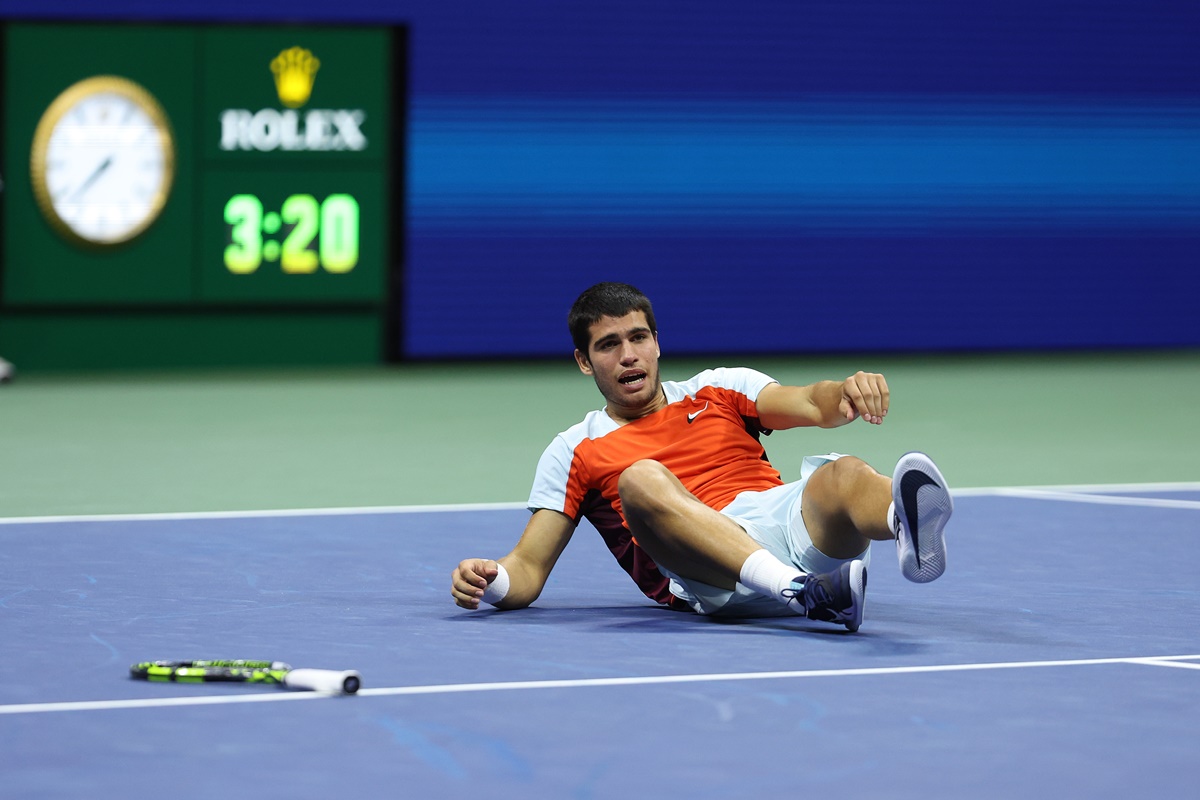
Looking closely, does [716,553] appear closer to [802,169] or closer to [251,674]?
[251,674]

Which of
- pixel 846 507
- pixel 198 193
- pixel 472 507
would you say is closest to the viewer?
pixel 846 507

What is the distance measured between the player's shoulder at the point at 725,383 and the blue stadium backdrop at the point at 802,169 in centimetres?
835

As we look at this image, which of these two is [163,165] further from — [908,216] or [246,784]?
[246,784]

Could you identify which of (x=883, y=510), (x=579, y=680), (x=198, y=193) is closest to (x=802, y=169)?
(x=198, y=193)

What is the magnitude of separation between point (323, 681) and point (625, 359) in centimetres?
141

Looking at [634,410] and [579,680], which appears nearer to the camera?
[579,680]

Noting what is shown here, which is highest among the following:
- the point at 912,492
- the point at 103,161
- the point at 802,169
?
the point at 802,169

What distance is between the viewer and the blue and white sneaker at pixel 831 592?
15.5ft

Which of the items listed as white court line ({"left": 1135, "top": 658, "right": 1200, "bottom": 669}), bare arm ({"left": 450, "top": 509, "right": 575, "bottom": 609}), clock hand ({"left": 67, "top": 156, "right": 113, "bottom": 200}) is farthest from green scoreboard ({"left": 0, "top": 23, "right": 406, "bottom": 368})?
white court line ({"left": 1135, "top": 658, "right": 1200, "bottom": 669})

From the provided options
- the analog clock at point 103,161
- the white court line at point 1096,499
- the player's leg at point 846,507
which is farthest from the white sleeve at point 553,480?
the analog clock at point 103,161

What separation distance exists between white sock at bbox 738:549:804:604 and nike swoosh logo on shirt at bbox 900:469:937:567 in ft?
1.02

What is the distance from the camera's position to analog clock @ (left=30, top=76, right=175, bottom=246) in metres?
12.7

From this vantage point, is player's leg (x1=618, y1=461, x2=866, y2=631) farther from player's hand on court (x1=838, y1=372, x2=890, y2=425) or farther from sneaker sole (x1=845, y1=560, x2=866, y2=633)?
player's hand on court (x1=838, y1=372, x2=890, y2=425)

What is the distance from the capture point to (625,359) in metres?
5.28
